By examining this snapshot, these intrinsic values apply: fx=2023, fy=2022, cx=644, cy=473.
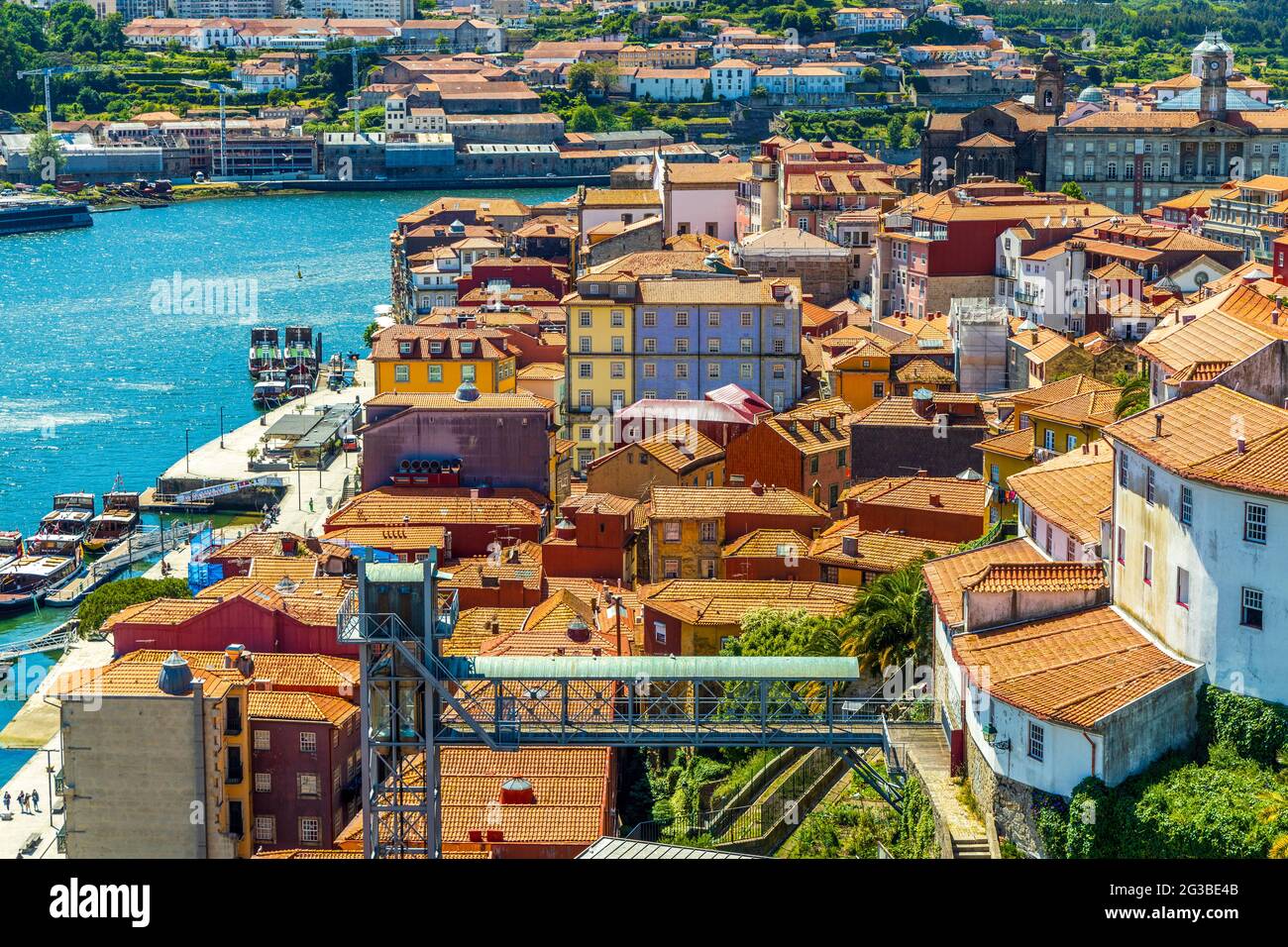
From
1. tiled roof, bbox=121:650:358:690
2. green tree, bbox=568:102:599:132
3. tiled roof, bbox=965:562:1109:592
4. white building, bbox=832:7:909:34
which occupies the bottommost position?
tiled roof, bbox=121:650:358:690

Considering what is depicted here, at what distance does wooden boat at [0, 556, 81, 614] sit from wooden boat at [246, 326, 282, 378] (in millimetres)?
24995

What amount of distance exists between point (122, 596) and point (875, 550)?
527 inches

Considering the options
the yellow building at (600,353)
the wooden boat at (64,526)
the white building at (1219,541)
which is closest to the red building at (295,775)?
the white building at (1219,541)

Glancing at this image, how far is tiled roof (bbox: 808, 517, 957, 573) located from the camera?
29.0m

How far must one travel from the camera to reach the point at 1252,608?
50.6 ft

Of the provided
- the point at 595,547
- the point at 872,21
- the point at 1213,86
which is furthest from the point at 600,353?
the point at 872,21

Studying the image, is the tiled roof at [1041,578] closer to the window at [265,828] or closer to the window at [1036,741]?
the window at [1036,741]

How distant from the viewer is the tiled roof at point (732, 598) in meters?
26.2

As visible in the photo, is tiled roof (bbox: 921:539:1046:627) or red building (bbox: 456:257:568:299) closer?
tiled roof (bbox: 921:539:1046:627)

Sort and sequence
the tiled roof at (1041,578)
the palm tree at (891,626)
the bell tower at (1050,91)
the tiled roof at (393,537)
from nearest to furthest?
the tiled roof at (1041,578) → the palm tree at (891,626) → the tiled roof at (393,537) → the bell tower at (1050,91)

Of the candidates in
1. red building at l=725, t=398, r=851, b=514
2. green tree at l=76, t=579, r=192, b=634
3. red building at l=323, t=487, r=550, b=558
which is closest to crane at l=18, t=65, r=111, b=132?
red building at l=323, t=487, r=550, b=558

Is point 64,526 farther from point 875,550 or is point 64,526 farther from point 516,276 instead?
point 875,550

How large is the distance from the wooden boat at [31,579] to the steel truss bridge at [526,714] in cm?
2319

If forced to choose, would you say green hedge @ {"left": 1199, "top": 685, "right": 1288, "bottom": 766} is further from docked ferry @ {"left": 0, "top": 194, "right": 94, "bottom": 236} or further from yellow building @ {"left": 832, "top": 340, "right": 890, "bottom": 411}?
docked ferry @ {"left": 0, "top": 194, "right": 94, "bottom": 236}
